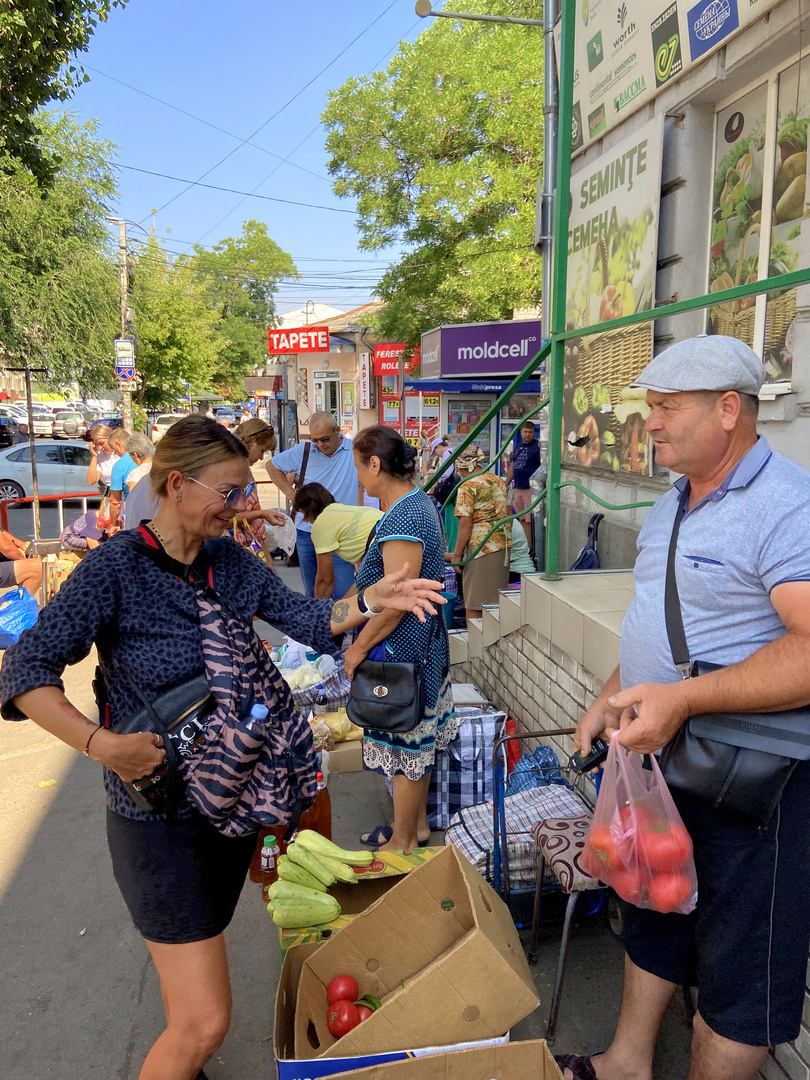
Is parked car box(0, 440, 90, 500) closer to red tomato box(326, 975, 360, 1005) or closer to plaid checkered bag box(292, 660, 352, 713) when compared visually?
plaid checkered bag box(292, 660, 352, 713)

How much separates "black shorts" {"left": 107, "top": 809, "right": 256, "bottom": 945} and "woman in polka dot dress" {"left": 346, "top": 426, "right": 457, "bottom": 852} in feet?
3.31

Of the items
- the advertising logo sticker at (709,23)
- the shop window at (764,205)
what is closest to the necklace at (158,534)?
the shop window at (764,205)

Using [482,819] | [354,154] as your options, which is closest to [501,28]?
[354,154]

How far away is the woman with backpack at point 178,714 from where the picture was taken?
174 centimetres

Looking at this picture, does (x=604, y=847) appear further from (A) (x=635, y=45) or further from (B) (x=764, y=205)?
(A) (x=635, y=45)

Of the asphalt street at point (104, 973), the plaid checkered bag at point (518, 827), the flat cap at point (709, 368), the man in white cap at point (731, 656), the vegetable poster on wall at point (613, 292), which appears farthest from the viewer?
the vegetable poster on wall at point (613, 292)

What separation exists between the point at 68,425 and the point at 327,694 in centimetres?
2527

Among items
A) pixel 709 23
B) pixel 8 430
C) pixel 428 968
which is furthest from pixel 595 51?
pixel 8 430

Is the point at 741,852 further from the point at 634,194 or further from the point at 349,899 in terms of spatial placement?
the point at 634,194

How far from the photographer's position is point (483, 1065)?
1.91 meters

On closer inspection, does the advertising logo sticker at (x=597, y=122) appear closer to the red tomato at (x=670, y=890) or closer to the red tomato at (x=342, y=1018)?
the red tomato at (x=670, y=890)

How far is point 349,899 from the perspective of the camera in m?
2.77

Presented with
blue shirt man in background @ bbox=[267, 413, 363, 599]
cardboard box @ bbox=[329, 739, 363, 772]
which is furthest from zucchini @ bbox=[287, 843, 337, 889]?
blue shirt man in background @ bbox=[267, 413, 363, 599]

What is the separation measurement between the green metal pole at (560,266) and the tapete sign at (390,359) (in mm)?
16913
